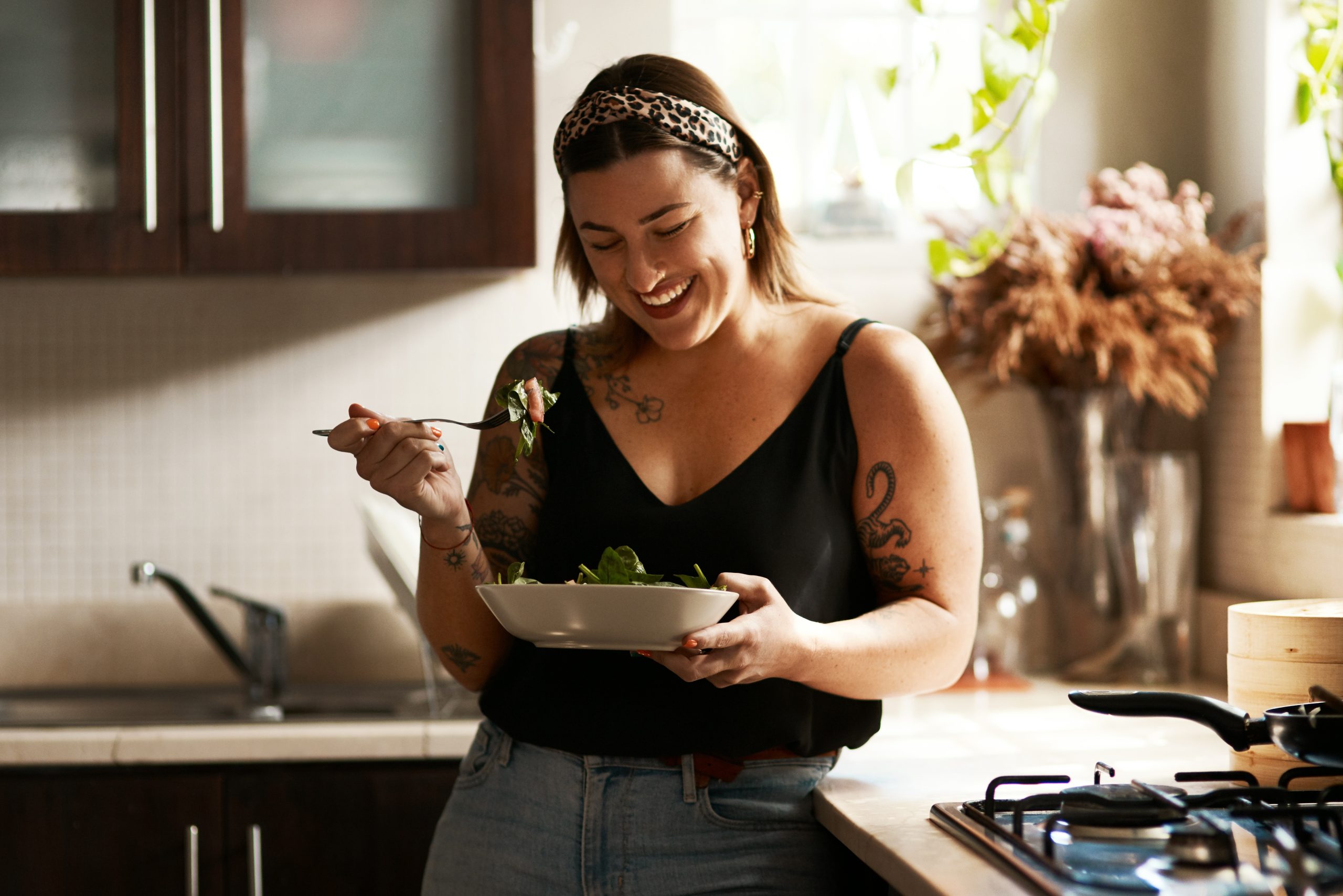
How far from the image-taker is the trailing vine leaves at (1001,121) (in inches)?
70.5

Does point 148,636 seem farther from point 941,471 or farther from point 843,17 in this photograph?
point 843,17

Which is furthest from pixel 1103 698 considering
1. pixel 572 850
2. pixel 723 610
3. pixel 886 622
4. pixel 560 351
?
pixel 560 351

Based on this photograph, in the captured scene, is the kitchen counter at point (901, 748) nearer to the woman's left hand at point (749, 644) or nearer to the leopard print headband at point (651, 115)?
the woman's left hand at point (749, 644)

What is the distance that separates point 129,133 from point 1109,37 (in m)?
1.70

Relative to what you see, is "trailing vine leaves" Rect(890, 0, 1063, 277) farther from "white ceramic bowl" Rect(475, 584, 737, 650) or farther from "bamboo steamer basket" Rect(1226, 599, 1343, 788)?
"white ceramic bowl" Rect(475, 584, 737, 650)

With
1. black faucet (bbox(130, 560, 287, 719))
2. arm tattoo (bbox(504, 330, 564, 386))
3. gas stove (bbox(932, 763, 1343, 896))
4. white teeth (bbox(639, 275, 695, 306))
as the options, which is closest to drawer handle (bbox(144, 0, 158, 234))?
black faucet (bbox(130, 560, 287, 719))

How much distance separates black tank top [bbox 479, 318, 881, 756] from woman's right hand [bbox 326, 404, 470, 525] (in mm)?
183

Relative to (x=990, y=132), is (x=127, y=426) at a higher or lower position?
lower

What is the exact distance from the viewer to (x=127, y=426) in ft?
6.97

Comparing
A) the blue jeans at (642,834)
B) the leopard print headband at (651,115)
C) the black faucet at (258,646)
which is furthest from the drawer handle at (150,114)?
the blue jeans at (642,834)

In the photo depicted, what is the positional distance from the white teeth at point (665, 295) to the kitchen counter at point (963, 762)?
0.53 metres

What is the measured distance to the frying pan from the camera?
3.33ft

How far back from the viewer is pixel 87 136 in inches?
73.3

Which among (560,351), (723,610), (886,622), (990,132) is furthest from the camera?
(990,132)
